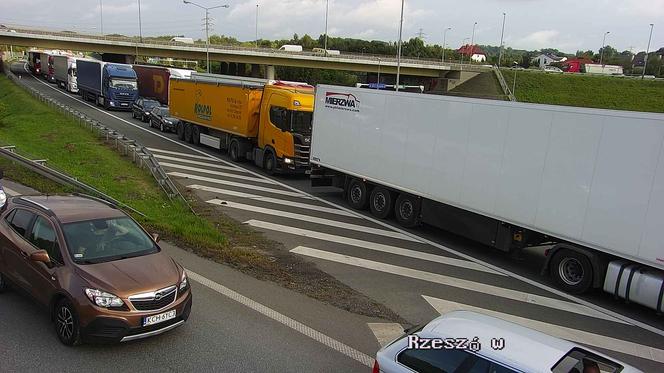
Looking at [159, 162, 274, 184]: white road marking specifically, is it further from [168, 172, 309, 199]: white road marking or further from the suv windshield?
the suv windshield

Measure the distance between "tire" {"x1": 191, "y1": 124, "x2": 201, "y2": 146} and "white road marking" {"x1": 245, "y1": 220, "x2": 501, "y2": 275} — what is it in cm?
Result: 1574

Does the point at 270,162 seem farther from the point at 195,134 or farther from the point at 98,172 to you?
the point at 195,134

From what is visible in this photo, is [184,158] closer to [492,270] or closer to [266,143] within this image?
[266,143]

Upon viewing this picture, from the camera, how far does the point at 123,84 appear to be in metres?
43.0

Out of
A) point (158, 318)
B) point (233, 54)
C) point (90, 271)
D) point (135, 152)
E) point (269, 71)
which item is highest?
point (233, 54)

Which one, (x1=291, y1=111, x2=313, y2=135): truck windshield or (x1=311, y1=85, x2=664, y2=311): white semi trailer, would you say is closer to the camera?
(x1=311, y1=85, x2=664, y2=311): white semi trailer

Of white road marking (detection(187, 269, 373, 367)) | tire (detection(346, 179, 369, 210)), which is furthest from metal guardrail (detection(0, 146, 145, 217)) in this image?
tire (detection(346, 179, 369, 210))

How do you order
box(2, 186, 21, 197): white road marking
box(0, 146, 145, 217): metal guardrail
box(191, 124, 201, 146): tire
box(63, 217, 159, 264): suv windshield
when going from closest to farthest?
1. box(63, 217, 159, 264): suv windshield
2. box(0, 146, 145, 217): metal guardrail
3. box(2, 186, 21, 197): white road marking
4. box(191, 124, 201, 146): tire

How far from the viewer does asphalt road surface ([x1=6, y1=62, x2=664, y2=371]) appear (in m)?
8.71

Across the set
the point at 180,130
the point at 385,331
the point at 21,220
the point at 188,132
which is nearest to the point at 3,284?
the point at 21,220

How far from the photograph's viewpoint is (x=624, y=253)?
942cm

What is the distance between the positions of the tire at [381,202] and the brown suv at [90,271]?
8600 millimetres

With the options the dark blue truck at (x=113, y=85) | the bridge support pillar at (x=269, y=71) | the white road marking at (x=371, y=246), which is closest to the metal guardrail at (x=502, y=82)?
the bridge support pillar at (x=269, y=71)

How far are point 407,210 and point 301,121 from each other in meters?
7.75
